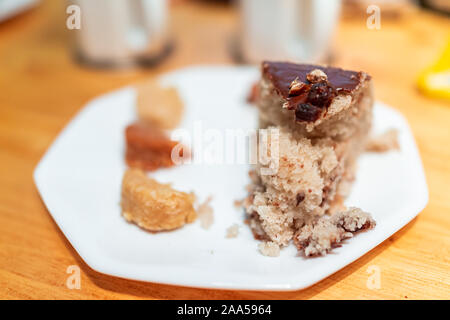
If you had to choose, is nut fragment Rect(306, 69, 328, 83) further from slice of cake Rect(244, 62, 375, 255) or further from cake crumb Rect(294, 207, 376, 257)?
cake crumb Rect(294, 207, 376, 257)

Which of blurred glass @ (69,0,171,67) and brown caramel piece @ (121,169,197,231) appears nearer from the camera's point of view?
brown caramel piece @ (121,169,197,231)

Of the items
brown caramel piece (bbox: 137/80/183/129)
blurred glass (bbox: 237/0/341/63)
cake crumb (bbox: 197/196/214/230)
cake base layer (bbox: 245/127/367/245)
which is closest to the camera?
cake base layer (bbox: 245/127/367/245)

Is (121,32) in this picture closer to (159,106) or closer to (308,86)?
(159,106)

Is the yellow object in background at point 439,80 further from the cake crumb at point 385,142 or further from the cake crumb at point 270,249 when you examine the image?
the cake crumb at point 270,249

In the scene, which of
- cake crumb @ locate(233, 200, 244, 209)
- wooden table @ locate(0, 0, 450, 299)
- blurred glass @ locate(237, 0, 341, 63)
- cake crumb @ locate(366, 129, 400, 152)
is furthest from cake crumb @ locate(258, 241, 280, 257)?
blurred glass @ locate(237, 0, 341, 63)

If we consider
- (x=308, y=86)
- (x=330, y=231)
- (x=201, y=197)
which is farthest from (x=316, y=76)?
(x=201, y=197)
